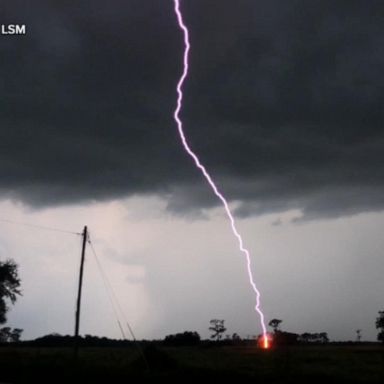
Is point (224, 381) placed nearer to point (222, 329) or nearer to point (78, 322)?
point (78, 322)

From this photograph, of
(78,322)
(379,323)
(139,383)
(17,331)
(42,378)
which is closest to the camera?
(139,383)

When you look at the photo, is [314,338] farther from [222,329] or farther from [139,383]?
[139,383]

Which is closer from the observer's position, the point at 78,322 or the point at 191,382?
the point at 191,382

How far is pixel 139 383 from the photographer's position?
930 inches

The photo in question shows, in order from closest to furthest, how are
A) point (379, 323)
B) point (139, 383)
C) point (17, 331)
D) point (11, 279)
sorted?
point (139, 383), point (11, 279), point (379, 323), point (17, 331)

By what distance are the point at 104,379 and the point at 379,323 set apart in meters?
77.6

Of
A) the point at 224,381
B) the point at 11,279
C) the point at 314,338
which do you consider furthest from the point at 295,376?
the point at 314,338

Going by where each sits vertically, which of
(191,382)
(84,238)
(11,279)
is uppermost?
(11,279)

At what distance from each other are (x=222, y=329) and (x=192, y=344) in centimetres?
5720

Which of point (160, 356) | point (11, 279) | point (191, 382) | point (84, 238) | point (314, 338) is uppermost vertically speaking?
point (314, 338)

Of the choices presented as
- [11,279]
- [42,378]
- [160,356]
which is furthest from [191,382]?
[11,279]

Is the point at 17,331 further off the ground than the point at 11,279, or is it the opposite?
the point at 17,331

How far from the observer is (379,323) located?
9506 centimetres

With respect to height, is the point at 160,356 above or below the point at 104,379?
above
